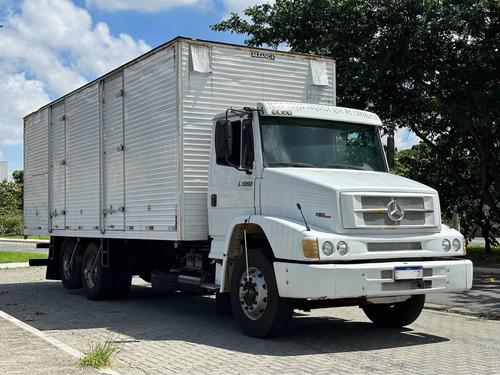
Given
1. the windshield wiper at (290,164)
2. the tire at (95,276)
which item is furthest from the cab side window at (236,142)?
the tire at (95,276)

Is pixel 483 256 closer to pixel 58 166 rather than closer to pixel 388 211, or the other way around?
pixel 58 166

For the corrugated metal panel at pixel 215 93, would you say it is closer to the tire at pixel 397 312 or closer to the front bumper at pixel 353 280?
the front bumper at pixel 353 280

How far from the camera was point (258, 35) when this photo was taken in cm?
2238

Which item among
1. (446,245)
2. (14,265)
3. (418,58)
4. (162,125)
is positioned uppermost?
(418,58)

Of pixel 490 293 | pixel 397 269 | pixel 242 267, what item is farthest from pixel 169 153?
pixel 490 293

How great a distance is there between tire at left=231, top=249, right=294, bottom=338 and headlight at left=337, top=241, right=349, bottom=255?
0.92 m

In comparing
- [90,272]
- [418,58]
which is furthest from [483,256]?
[90,272]

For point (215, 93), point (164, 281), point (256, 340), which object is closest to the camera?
point (256, 340)

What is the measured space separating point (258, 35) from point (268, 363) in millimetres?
16571

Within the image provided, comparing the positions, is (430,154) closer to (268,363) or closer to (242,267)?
(242,267)

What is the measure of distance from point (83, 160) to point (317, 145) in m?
6.00

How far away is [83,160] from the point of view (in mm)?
13602

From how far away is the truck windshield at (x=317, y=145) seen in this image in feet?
29.7

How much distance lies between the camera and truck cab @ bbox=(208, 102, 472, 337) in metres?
8.00
